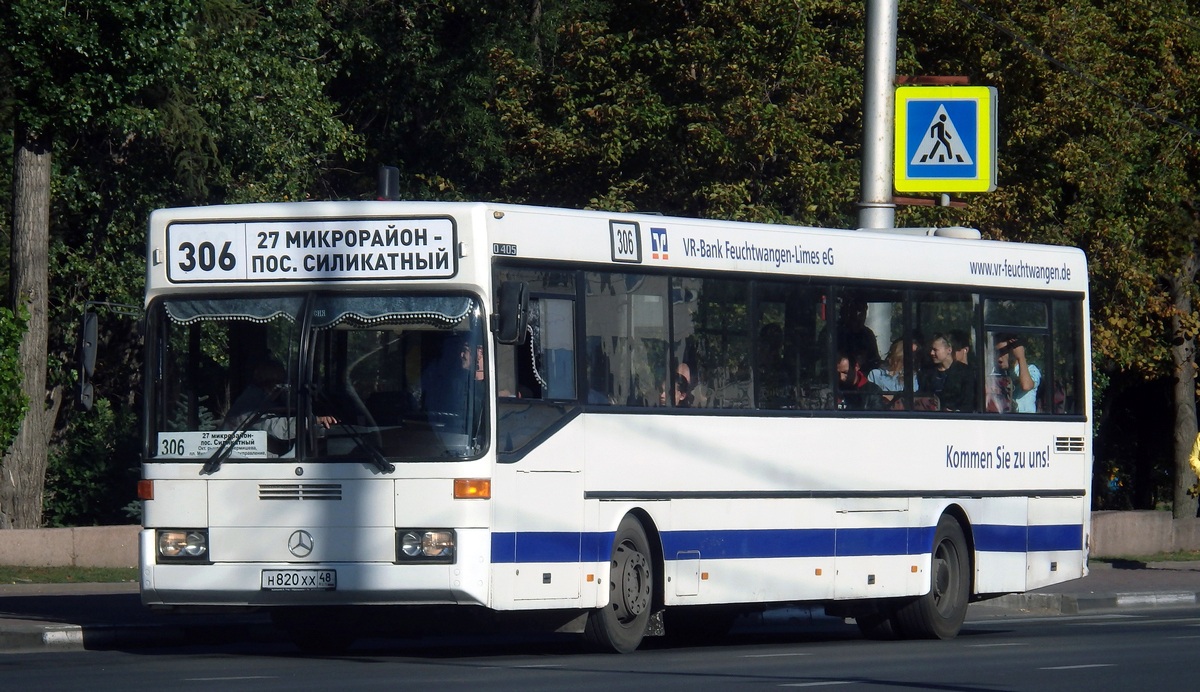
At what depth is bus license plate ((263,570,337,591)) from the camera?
12.8 metres

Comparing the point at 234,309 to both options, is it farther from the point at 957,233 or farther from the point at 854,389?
the point at 957,233

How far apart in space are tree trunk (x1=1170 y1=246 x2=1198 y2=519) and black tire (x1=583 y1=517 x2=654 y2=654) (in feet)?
71.7

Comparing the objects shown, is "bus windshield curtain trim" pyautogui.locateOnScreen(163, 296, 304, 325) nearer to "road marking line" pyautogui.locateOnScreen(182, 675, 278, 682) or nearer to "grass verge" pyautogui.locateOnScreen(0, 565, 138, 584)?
"road marking line" pyautogui.locateOnScreen(182, 675, 278, 682)

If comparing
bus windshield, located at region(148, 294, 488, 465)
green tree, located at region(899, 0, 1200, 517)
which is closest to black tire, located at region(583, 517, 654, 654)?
bus windshield, located at region(148, 294, 488, 465)

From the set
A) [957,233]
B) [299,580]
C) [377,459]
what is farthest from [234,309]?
[957,233]

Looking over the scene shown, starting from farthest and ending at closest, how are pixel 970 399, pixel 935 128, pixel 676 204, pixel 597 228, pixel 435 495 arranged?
pixel 676 204 → pixel 935 128 → pixel 970 399 → pixel 597 228 → pixel 435 495

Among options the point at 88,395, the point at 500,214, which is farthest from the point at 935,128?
the point at 88,395

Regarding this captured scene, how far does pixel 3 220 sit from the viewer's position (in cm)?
2945

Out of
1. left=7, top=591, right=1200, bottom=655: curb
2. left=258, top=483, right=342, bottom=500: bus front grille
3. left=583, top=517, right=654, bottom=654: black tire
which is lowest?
left=7, top=591, right=1200, bottom=655: curb

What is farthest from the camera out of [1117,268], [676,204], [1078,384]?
[1117,268]

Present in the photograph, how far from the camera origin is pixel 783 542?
50.1ft

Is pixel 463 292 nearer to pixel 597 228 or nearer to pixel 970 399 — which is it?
pixel 597 228

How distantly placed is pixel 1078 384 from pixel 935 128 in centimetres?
393

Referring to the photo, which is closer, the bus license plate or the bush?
the bus license plate
